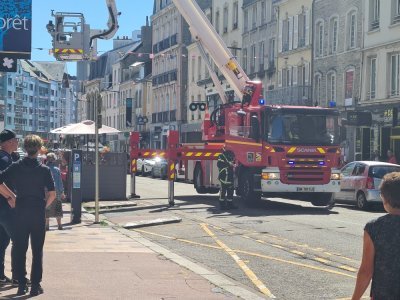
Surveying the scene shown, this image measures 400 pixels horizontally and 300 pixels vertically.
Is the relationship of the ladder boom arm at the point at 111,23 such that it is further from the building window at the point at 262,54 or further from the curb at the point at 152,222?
the building window at the point at 262,54

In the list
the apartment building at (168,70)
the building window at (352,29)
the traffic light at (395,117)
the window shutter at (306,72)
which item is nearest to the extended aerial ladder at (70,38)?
the traffic light at (395,117)

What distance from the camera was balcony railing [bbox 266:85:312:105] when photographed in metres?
40.4

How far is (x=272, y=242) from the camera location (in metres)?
12.7

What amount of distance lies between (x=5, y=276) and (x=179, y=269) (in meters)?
2.34

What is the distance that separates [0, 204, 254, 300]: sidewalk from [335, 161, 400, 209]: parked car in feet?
29.6

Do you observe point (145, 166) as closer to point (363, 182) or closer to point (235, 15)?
point (235, 15)

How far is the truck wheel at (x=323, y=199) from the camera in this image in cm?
2008

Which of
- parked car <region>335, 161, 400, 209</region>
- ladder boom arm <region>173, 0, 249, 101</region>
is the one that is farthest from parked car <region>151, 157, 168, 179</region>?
parked car <region>335, 161, 400, 209</region>

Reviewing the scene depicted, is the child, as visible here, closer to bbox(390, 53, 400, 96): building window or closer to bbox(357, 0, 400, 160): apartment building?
bbox(357, 0, 400, 160): apartment building

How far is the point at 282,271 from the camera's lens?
32.0ft

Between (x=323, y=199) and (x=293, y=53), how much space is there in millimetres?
23775

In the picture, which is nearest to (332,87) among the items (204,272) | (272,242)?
(272,242)

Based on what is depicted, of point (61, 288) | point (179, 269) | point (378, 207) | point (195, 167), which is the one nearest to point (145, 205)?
point (195, 167)

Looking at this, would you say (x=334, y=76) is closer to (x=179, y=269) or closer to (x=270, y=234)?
(x=270, y=234)
